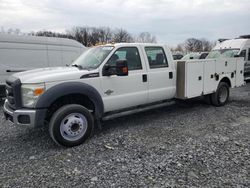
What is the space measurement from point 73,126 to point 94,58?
1.58m

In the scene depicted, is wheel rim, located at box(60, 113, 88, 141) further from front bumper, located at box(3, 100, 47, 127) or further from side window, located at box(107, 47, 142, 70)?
side window, located at box(107, 47, 142, 70)

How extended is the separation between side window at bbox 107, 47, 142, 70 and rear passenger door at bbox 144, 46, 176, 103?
0.91ft

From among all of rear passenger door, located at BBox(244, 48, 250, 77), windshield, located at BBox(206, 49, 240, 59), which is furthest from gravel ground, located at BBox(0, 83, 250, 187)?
rear passenger door, located at BBox(244, 48, 250, 77)

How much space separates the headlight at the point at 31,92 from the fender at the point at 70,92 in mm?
81

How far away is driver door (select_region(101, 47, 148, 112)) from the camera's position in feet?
15.8

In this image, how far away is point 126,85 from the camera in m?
5.01

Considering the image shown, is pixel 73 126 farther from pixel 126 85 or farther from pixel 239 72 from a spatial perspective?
pixel 239 72

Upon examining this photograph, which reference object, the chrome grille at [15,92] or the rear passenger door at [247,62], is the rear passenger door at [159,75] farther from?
the rear passenger door at [247,62]

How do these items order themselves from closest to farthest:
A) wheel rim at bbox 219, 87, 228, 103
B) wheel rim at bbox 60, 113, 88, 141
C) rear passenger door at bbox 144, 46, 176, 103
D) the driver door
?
1. wheel rim at bbox 60, 113, 88, 141
2. the driver door
3. rear passenger door at bbox 144, 46, 176, 103
4. wheel rim at bbox 219, 87, 228, 103

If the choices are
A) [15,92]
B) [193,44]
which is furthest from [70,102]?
[193,44]

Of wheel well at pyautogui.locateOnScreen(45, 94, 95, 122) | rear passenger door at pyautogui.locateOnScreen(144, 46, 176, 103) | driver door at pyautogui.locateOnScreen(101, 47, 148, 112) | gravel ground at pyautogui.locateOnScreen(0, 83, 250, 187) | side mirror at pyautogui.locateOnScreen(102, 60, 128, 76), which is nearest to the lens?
gravel ground at pyautogui.locateOnScreen(0, 83, 250, 187)

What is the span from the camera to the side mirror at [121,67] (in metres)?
4.48

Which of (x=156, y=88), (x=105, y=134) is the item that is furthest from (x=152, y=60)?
(x=105, y=134)

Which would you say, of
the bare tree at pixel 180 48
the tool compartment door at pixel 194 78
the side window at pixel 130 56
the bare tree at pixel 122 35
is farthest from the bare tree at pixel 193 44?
the side window at pixel 130 56
